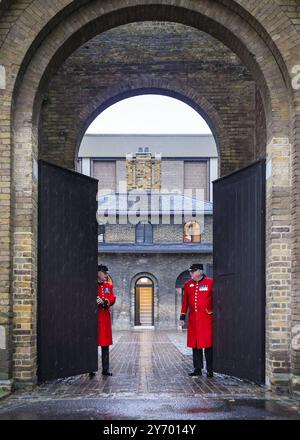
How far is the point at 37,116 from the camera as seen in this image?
29.5ft

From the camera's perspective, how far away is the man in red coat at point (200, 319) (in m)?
10.0

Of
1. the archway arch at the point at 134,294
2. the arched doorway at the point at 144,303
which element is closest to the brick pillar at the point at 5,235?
the archway arch at the point at 134,294

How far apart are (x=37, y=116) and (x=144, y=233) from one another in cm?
2762

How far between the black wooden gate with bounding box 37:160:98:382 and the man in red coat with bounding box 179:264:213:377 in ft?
5.30

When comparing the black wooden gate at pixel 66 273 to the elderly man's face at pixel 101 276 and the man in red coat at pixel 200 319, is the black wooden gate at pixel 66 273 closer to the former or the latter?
the elderly man's face at pixel 101 276

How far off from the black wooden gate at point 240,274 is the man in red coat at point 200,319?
6.4 inches

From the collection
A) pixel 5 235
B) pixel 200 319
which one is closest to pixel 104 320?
pixel 200 319

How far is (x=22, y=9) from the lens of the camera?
8.38m

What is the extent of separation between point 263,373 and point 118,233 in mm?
27803

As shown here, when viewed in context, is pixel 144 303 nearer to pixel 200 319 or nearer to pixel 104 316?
pixel 104 316

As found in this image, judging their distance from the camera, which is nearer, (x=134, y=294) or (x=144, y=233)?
(x=134, y=294)

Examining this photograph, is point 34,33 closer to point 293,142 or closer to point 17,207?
point 17,207

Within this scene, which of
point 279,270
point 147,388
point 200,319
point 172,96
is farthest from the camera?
point 172,96
